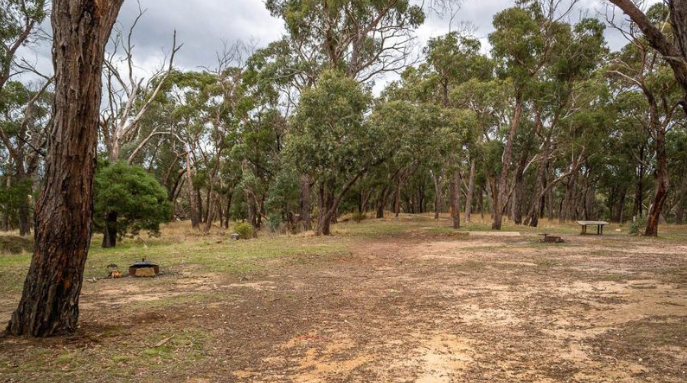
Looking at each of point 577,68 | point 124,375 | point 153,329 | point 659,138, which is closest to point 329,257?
point 153,329

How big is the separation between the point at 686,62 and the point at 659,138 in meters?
16.3

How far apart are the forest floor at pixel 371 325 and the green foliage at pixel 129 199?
8.22 m

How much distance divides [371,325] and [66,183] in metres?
4.07

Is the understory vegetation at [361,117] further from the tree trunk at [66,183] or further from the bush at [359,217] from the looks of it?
the tree trunk at [66,183]

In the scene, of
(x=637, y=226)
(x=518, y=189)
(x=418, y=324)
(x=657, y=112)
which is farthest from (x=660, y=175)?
(x=418, y=324)

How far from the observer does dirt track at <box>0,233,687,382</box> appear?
174 inches

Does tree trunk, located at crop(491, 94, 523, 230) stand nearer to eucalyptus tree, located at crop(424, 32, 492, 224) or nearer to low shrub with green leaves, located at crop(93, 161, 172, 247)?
eucalyptus tree, located at crop(424, 32, 492, 224)

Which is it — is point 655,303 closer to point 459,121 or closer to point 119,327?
point 119,327

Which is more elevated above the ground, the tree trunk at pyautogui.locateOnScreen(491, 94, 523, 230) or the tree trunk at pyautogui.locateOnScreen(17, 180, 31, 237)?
the tree trunk at pyautogui.locateOnScreen(491, 94, 523, 230)

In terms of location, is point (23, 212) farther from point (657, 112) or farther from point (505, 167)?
point (657, 112)

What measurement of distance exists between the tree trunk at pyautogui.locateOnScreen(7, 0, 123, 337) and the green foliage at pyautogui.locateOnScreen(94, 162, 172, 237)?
15.2 metres

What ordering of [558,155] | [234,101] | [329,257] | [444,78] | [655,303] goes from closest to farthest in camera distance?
[655,303]
[329,257]
[444,78]
[234,101]
[558,155]

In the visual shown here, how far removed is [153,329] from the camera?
5.72 meters

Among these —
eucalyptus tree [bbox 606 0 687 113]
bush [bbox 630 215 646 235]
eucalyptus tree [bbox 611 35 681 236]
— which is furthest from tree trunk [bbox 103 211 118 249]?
bush [bbox 630 215 646 235]
